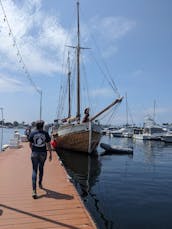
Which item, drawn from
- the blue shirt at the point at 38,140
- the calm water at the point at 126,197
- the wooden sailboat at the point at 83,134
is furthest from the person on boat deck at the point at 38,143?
the wooden sailboat at the point at 83,134

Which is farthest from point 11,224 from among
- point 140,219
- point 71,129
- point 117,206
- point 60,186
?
point 71,129

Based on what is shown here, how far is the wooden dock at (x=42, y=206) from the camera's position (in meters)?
6.13

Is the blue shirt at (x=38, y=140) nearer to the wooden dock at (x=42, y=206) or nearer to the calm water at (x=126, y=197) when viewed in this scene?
the wooden dock at (x=42, y=206)

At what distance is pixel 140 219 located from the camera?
29.6 ft

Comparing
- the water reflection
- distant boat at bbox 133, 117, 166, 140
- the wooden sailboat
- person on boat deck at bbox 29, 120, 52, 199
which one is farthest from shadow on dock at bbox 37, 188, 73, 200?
distant boat at bbox 133, 117, 166, 140

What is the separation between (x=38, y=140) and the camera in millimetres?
8414

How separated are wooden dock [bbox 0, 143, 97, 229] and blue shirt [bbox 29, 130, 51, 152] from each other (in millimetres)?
1271

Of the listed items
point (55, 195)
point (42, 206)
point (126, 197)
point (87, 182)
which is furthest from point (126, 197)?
point (42, 206)

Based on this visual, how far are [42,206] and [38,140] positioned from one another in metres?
1.86

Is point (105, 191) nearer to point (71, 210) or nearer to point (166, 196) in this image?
point (166, 196)

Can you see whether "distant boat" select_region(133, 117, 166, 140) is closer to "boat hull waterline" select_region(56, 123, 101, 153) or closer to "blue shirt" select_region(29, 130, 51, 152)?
"boat hull waterline" select_region(56, 123, 101, 153)

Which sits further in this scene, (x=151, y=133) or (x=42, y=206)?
(x=151, y=133)

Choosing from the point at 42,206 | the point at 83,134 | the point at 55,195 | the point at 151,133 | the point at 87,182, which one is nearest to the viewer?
the point at 42,206

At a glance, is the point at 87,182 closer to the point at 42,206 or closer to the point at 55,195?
the point at 55,195
